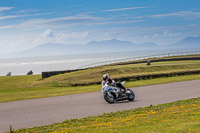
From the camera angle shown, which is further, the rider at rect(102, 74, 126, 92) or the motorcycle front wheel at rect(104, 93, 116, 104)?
the motorcycle front wheel at rect(104, 93, 116, 104)

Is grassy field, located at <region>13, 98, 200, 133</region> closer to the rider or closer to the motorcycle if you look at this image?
the motorcycle

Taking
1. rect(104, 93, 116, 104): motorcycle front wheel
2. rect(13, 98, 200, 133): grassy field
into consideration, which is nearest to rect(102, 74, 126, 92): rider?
rect(104, 93, 116, 104): motorcycle front wheel

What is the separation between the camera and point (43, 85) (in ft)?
126

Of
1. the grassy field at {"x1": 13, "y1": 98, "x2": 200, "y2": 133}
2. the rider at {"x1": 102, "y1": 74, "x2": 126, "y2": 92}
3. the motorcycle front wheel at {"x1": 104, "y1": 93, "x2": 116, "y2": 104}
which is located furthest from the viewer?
the motorcycle front wheel at {"x1": 104, "y1": 93, "x2": 116, "y2": 104}

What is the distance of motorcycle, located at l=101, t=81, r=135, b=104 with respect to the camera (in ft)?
62.1

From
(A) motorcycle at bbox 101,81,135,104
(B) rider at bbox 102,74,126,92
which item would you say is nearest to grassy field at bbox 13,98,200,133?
(A) motorcycle at bbox 101,81,135,104

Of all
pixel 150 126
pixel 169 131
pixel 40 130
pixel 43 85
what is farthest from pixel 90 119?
pixel 43 85

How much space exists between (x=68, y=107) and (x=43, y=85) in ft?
68.8

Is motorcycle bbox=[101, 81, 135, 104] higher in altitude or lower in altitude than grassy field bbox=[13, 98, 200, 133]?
higher

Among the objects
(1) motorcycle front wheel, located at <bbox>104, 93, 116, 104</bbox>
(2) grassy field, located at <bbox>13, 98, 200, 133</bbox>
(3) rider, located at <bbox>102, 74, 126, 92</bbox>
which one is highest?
(3) rider, located at <bbox>102, 74, 126, 92</bbox>

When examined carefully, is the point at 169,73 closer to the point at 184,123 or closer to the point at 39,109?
the point at 39,109

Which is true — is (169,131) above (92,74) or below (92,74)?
below

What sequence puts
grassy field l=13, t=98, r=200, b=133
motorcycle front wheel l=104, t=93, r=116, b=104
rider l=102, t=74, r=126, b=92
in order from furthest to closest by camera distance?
motorcycle front wheel l=104, t=93, r=116, b=104
rider l=102, t=74, r=126, b=92
grassy field l=13, t=98, r=200, b=133

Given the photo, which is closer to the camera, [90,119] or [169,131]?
[169,131]
